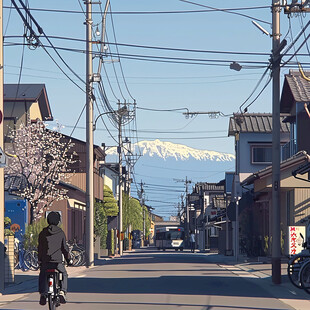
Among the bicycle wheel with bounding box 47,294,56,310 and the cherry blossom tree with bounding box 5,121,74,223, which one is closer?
the bicycle wheel with bounding box 47,294,56,310

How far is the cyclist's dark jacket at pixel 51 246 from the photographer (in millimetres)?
14391

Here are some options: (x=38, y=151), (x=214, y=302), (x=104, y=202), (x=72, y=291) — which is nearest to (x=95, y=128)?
(x=38, y=151)

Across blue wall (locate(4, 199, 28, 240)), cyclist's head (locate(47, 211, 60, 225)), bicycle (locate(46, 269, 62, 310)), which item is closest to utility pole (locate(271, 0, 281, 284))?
cyclist's head (locate(47, 211, 60, 225))

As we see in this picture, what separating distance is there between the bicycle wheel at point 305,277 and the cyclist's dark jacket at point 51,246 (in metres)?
7.54

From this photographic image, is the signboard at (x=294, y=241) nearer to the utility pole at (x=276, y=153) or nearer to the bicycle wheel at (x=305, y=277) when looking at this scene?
the utility pole at (x=276, y=153)

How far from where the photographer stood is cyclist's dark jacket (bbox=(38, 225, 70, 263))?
14.4 meters

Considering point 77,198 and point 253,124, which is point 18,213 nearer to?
point 77,198

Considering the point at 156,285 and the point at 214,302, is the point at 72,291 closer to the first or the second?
the point at 156,285

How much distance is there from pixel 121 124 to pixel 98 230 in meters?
13.9

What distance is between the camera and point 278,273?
80.3 feet

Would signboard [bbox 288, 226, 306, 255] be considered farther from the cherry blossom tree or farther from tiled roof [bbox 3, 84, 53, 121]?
tiled roof [bbox 3, 84, 53, 121]

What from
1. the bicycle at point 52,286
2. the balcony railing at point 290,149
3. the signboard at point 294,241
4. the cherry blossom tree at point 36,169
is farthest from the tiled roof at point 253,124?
the bicycle at point 52,286

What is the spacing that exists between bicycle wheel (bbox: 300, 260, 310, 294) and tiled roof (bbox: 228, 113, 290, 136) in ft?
138

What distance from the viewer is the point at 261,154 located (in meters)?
63.4
